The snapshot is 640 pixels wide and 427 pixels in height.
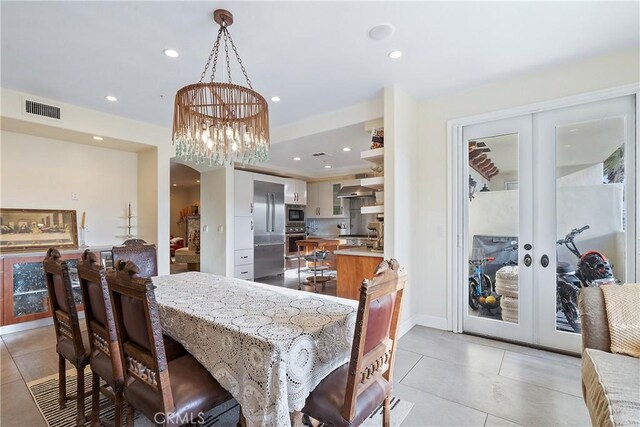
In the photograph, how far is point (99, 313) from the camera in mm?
1568

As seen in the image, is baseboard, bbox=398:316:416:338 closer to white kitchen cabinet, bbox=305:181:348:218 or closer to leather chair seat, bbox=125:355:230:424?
leather chair seat, bbox=125:355:230:424

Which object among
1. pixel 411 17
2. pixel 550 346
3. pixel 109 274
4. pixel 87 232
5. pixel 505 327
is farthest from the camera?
pixel 87 232

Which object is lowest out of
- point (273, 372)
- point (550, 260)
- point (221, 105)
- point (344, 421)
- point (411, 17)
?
Result: point (344, 421)

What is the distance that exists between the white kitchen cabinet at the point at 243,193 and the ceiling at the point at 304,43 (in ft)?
8.05

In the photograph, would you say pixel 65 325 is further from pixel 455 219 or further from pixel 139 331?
pixel 455 219

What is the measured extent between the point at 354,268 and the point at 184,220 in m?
8.69

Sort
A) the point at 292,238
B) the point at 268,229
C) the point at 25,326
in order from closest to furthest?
the point at 25,326 < the point at 268,229 < the point at 292,238

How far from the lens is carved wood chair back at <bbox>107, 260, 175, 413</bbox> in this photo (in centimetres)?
122

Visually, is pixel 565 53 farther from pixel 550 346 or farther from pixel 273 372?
pixel 273 372

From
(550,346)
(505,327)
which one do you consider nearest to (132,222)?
(505,327)

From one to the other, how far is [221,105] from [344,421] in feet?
6.52

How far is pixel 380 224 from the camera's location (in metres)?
3.57

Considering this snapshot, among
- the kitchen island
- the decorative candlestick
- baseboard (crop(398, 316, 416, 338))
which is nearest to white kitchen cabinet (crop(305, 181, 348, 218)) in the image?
the kitchen island

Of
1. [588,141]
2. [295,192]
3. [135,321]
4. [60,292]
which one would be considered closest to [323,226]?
[295,192]
